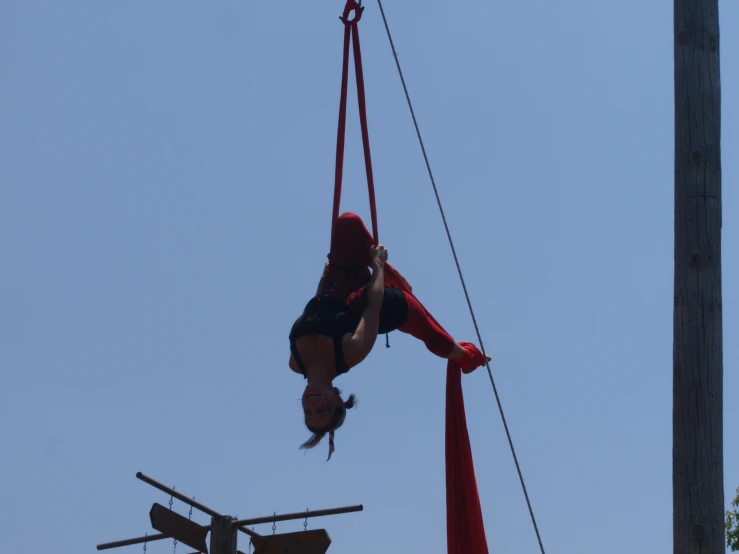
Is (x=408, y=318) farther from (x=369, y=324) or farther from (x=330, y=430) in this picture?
(x=330, y=430)

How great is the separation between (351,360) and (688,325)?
1.81 m

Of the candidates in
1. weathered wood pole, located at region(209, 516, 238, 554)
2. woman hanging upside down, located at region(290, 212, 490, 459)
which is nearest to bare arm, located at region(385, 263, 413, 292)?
woman hanging upside down, located at region(290, 212, 490, 459)

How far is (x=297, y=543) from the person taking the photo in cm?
709

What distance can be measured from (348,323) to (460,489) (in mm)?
955

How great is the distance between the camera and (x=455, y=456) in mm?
5402

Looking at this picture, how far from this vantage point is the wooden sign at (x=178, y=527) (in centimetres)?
736

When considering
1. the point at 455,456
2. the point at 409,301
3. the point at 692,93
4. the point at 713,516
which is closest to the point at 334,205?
the point at 409,301

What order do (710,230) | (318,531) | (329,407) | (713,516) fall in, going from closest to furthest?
(713,516), (710,230), (329,407), (318,531)

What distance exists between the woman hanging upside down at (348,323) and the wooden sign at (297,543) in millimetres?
1899

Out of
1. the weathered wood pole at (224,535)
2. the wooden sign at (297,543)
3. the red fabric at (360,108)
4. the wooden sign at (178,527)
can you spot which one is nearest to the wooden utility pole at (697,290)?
the red fabric at (360,108)

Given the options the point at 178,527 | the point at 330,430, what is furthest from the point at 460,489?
the point at 178,527

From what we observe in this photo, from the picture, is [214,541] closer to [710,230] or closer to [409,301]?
[409,301]

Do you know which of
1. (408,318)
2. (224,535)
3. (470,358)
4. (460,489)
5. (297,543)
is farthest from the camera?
(224,535)

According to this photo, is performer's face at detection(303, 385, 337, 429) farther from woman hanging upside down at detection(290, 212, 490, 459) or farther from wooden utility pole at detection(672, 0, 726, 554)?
wooden utility pole at detection(672, 0, 726, 554)
